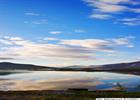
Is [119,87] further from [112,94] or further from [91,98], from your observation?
[91,98]

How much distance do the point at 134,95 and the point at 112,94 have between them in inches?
123

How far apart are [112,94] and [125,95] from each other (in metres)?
1.86

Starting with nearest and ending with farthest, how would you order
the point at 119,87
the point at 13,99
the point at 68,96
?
1. the point at 13,99
2. the point at 68,96
3. the point at 119,87

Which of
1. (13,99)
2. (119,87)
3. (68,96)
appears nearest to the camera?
(13,99)

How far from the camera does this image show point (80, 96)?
6431cm

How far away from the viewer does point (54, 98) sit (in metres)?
60.1

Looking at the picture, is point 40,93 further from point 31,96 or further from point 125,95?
point 125,95

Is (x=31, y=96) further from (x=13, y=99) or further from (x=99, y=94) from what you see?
(x=99, y=94)

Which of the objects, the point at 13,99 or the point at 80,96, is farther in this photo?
the point at 80,96

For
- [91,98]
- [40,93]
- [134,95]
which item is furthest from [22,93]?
[134,95]

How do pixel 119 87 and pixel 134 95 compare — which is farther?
pixel 119 87

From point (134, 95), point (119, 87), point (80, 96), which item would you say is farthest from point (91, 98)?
point (119, 87)

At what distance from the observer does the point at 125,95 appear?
65.8m

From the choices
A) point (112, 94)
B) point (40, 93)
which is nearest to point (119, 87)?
point (112, 94)
